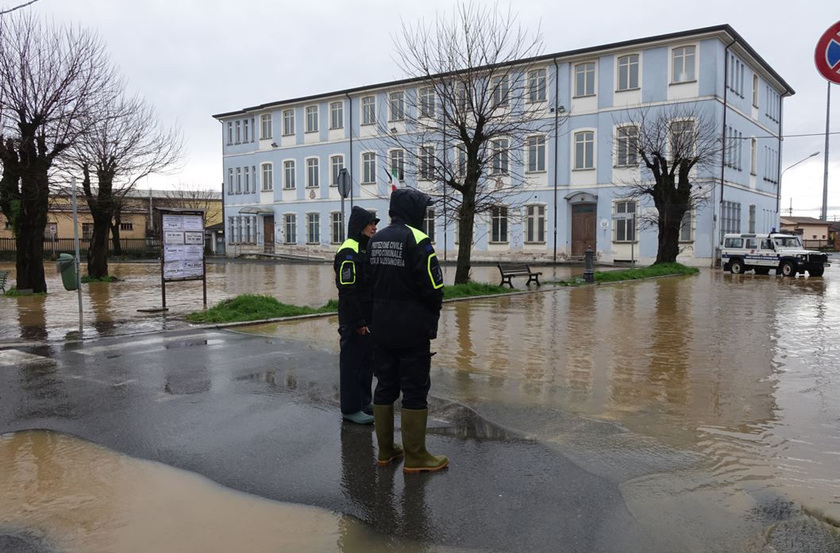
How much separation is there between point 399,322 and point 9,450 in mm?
3351

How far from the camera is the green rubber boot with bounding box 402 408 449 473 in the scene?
4594mm

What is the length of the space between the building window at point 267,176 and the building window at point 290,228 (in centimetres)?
293

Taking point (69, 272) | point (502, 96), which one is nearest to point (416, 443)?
point (69, 272)

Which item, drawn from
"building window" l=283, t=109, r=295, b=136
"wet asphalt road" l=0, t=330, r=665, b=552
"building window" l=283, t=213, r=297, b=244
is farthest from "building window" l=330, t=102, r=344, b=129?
"wet asphalt road" l=0, t=330, r=665, b=552

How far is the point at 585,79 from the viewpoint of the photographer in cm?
3666

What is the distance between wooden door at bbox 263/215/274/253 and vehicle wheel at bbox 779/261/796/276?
35981mm

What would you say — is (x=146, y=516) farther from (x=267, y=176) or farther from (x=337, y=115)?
(x=267, y=176)

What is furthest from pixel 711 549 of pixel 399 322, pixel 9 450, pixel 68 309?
pixel 68 309

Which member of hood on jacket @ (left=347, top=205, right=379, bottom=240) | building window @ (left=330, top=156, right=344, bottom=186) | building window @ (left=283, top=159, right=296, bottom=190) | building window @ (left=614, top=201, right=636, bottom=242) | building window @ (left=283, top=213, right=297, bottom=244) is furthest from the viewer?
building window @ (left=283, top=213, right=297, bottom=244)

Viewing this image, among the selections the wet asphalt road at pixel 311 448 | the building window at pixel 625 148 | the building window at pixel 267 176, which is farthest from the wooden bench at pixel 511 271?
the building window at pixel 267 176

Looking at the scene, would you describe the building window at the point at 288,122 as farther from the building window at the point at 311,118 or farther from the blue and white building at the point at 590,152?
the building window at the point at 311,118

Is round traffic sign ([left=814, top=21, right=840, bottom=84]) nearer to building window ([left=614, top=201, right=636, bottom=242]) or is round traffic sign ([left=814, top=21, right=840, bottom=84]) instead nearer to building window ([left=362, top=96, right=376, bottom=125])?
building window ([left=614, top=201, right=636, bottom=242])

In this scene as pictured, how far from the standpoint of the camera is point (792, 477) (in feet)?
14.9

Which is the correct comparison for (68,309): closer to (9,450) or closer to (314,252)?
(9,450)
